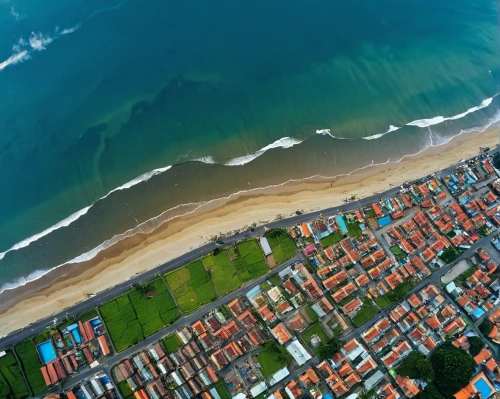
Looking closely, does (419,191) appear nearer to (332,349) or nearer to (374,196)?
(374,196)

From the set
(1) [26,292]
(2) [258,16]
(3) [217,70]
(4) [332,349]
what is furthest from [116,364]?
(2) [258,16]

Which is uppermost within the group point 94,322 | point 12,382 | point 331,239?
point 94,322

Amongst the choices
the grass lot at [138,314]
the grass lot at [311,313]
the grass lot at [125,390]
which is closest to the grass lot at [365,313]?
the grass lot at [311,313]

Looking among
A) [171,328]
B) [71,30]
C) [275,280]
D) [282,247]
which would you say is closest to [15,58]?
Result: [71,30]

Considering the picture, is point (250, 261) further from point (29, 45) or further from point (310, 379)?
point (29, 45)

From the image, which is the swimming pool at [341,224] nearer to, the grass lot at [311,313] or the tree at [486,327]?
the grass lot at [311,313]

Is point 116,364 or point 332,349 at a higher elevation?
point 116,364
